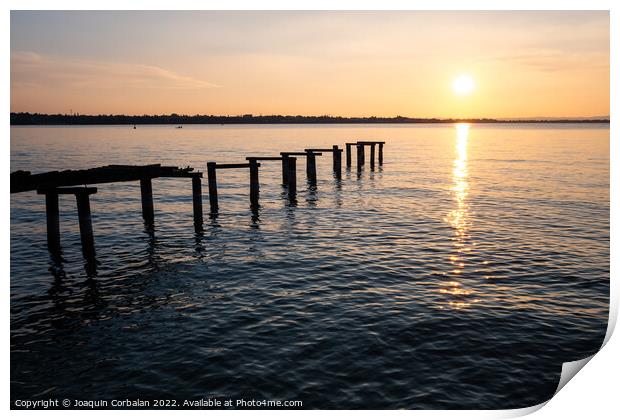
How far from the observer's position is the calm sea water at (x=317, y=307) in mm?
8508

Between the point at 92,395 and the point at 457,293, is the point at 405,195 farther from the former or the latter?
the point at 92,395

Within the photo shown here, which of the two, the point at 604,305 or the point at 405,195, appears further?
the point at 405,195

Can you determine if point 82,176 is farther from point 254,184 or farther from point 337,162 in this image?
point 337,162

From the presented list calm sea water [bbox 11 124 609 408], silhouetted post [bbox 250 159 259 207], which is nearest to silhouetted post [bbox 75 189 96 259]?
calm sea water [bbox 11 124 609 408]

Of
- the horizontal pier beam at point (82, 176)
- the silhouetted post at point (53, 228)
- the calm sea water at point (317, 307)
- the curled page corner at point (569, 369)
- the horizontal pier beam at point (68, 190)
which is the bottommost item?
the curled page corner at point (569, 369)

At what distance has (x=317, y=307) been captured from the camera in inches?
466

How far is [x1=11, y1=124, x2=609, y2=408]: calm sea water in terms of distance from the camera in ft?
27.9

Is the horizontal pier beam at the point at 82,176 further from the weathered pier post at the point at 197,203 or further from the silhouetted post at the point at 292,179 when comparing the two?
the silhouetted post at the point at 292,179

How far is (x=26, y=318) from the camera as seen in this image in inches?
449

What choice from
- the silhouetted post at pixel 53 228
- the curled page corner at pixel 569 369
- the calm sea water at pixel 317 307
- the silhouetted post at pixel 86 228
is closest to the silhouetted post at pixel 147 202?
the calm sea water at pixel 317 307

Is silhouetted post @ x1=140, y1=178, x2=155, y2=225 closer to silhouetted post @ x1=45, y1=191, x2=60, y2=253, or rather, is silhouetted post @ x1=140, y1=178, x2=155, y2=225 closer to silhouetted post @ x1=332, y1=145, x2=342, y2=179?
silhouetted post @ x1=45, y1=191, x2=60, y2=253

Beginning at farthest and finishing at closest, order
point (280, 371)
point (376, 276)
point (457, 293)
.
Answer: point (376, 276) < point (457, 293) < point (280, 371)

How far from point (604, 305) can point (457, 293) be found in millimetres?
3507

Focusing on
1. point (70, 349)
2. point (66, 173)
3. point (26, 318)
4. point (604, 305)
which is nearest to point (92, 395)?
point (70, 349)
